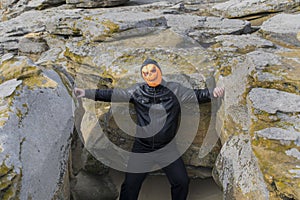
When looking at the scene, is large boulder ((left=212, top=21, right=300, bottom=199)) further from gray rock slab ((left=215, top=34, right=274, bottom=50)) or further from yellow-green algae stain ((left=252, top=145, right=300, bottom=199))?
gray rock slab ((left=215, top=34, right=274, bottom=50))

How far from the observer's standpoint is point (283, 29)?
8641mm

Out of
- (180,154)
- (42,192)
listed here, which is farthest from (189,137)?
(42,192)

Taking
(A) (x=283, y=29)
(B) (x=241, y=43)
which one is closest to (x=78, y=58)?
(B) (x=241, y=43)

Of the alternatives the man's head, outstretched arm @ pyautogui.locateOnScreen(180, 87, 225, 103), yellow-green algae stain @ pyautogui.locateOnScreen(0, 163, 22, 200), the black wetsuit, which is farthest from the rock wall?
the man's head

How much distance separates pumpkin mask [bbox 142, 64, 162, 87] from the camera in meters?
5.70

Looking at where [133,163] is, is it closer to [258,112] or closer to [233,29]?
[258,112]

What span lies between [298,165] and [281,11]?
7173 mm

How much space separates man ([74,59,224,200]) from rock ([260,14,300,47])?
3244 mm

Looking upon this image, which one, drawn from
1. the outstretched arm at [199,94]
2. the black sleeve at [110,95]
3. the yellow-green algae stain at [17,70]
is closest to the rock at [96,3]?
the yellow-green algae stain at [17,70]

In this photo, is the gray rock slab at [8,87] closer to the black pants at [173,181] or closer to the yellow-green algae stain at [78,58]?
the black pants at [173,181]

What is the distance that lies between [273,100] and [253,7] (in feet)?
19.7

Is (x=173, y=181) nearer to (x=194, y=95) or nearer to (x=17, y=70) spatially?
(x=194, y=95)

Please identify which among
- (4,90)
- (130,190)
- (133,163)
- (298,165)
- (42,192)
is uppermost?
(4,90)

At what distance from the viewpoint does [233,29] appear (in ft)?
28.8
